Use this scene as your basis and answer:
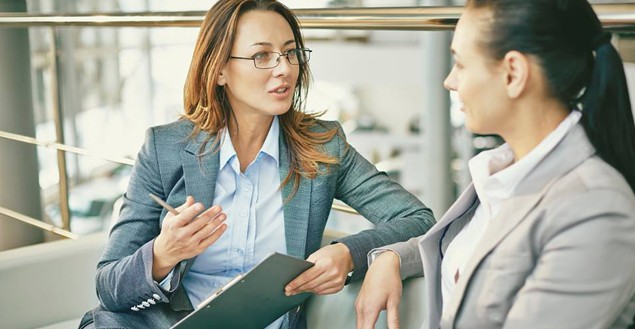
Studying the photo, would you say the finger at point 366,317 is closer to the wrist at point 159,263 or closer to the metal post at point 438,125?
the wrist at point 159,263

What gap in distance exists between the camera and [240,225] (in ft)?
6.31

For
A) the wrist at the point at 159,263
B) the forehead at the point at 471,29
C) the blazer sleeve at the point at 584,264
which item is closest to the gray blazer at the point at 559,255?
the blazer sleeve at the point at 584,264

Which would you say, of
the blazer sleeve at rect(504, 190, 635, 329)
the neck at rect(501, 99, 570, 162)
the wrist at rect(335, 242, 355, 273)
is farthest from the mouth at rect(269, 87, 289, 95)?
the blazer sleeve at rect(504, 190, 635, 329)

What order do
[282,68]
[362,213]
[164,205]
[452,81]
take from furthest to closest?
1. [362,213]
2. [282,68]
3. [164,205]
4. [452,81]

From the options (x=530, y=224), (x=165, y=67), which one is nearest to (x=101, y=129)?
(x=165, y=67)

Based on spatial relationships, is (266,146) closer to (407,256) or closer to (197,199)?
(197,199)

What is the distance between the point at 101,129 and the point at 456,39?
535 inches

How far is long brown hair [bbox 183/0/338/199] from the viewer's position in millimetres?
1925

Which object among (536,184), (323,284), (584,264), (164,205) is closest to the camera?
(584,264)

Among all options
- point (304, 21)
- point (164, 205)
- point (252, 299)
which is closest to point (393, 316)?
point (252, 299)

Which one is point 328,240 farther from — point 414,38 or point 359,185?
point 414,38

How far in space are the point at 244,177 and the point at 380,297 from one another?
52cm

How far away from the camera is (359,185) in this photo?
6.50 ft

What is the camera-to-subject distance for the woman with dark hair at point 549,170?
3.61 feet
